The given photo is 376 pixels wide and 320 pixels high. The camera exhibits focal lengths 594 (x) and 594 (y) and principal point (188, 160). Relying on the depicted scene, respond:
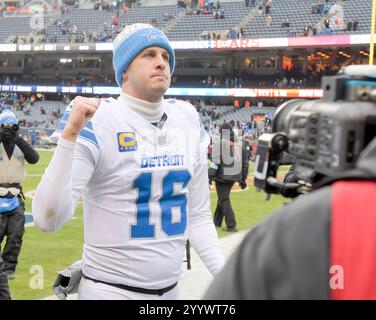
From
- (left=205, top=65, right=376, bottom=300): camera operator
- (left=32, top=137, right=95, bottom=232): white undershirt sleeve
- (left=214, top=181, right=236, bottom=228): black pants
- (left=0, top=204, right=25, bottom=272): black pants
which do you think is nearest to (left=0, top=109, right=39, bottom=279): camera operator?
(left=0, top=204, right=25, bottom=272): black pants

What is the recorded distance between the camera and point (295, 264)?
0.69 m

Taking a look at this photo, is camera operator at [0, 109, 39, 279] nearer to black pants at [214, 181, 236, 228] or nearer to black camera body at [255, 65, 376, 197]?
black pants at [214, 181, 236, 228]

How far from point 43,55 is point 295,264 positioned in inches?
1943

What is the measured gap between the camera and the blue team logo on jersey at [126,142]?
249 centimetres

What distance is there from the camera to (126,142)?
2506mm

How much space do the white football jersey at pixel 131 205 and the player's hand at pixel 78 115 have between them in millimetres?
157

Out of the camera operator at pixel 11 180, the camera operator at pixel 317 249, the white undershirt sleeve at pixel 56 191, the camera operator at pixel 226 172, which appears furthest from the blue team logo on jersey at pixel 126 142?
the camera operator at pixel 226 172

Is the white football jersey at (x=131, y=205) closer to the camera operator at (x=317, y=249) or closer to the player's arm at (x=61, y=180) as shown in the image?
the player's arm at (x=61, y=180)

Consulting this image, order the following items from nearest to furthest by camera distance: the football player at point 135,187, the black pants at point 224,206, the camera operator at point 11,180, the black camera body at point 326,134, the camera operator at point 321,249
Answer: the camera operator at point 321,249 < the black camera body at point 326,134 < the football player at point 135,187 < the camera operator at point 11,180 < the black pants at point 224,206

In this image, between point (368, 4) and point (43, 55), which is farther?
point (43, 55)

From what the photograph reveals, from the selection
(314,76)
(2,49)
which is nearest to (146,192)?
(314,76)

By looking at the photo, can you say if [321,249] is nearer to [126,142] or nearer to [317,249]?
[317,249]
